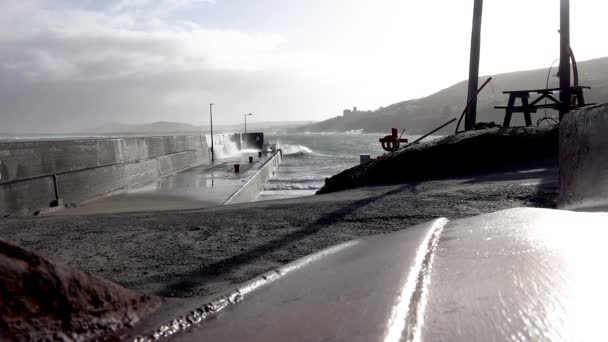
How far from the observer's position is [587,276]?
144 cm

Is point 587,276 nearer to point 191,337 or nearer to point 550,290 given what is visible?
point 550,290

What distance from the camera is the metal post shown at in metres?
11.8

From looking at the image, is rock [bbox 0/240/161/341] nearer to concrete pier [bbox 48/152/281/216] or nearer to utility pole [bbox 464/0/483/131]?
concrete pier [bbox 48/152/281/216]

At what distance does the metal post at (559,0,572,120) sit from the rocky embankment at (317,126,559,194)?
124 inches

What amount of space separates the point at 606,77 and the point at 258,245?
142 meters

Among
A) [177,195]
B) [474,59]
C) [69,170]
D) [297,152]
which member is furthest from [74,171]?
[297,152]

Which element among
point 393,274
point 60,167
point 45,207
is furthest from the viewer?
point 60,167

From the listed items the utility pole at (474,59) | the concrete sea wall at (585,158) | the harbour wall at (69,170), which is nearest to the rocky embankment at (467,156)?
the utility pole at (474,59)

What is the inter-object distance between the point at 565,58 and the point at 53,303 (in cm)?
1363

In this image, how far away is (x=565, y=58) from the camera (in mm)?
12000

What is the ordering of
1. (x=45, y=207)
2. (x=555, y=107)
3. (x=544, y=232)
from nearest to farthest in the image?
(x=544, y=232) → (x=45, y=207) → (x=555, y=107)

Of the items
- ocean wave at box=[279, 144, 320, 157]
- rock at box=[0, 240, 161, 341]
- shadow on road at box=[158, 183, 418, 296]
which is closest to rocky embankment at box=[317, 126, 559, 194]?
shadow on road at box=[158, 183, 418, 296]

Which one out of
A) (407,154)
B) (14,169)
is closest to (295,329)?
(407,154)

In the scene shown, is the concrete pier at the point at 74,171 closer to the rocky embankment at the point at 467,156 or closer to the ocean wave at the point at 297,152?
the rocky embankment at the point at 467,156
